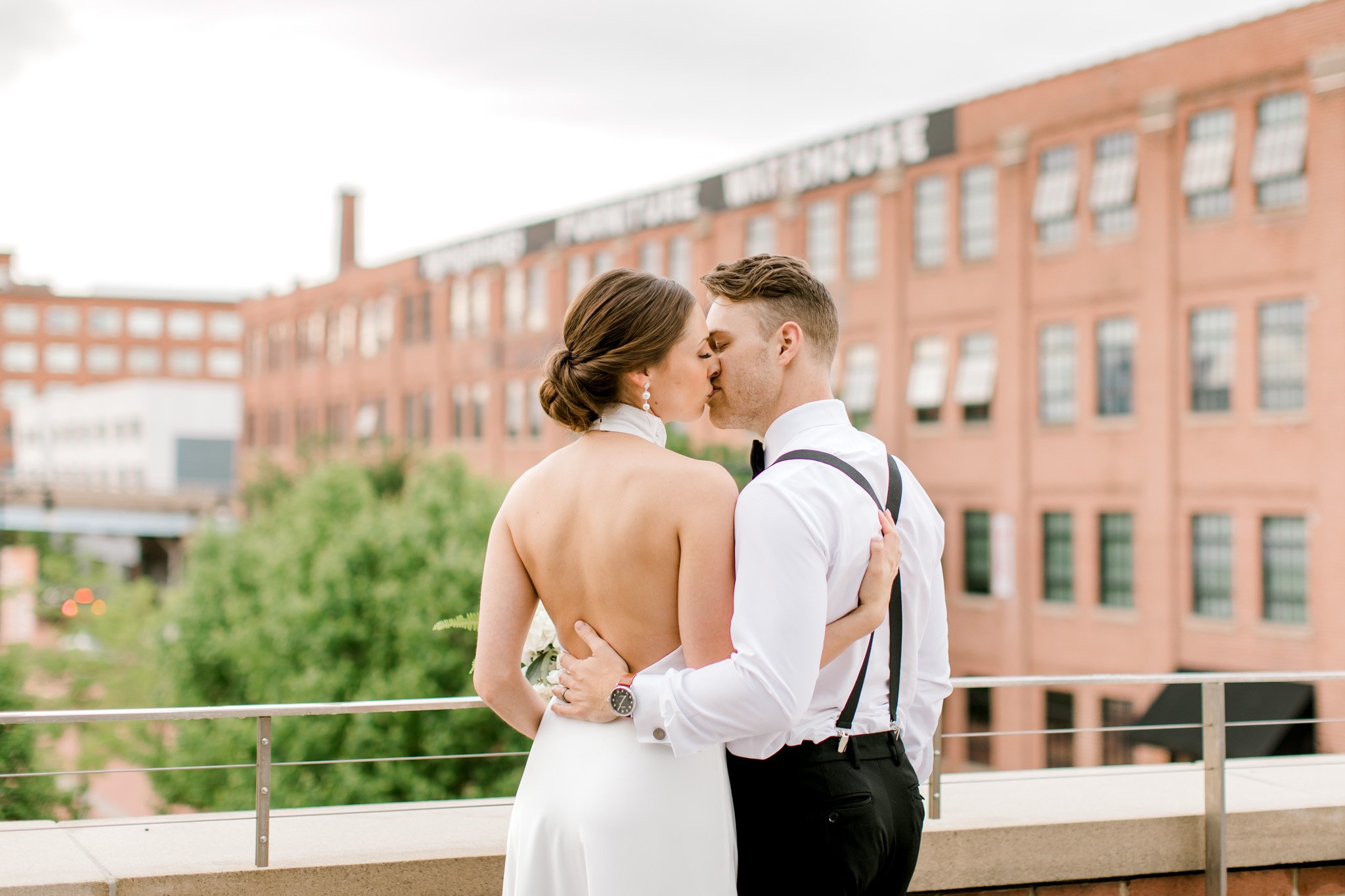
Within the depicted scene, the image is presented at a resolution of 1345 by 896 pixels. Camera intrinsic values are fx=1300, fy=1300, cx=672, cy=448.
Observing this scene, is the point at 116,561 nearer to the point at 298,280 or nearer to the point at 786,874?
the point at 298,280

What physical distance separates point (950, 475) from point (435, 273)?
24256 mm

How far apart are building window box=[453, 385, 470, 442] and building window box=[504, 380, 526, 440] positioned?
2.77 m

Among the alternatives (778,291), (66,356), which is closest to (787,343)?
(778,291)

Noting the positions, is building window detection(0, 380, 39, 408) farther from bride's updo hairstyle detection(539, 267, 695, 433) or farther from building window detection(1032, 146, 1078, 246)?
bride's updo hairstyle detection(539, 267, 695, 433)

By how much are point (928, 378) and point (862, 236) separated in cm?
408

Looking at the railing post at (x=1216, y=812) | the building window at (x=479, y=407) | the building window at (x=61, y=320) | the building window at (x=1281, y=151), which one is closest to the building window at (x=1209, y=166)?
the building window at (x=1281, y=151)

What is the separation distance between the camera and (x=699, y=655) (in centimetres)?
253

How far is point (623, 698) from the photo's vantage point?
8.30ft

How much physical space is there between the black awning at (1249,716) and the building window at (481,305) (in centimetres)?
2815

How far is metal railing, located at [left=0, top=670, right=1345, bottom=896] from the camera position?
4.05 metres

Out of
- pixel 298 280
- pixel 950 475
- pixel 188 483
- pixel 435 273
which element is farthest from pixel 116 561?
pixel 950 475

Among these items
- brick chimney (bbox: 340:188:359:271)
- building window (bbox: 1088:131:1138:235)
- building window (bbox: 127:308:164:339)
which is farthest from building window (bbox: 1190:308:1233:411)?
building window (bbox: 127:308:164:339)

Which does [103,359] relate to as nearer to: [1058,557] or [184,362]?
[184,362]

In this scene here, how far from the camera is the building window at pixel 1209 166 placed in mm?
24672
